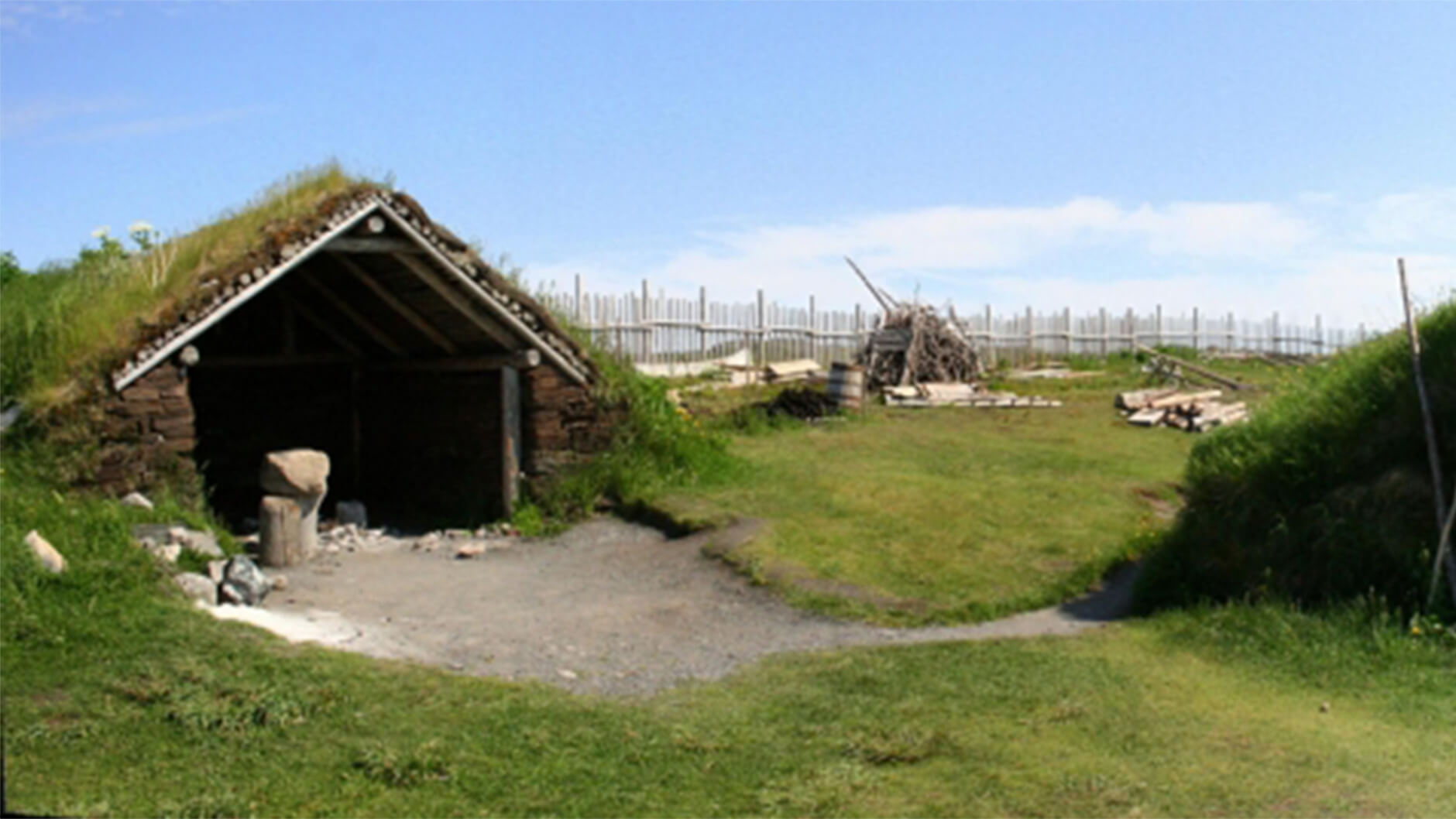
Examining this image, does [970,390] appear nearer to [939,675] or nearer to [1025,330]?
[1025,330]

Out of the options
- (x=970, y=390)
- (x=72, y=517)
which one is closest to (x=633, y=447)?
(x=72, y=517)

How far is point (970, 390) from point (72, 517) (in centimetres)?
1796

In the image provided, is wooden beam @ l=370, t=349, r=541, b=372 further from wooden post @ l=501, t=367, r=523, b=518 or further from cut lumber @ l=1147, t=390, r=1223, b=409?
cut lumber @ l=1147, t=390, r=1223, b=409

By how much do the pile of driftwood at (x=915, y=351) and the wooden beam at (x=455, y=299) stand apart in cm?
1323

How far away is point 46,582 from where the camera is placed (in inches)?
364

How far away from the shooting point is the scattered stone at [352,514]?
624 inches

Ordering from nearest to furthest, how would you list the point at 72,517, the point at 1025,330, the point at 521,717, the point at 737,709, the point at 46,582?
the point at 521,717, the point at 737,709, the point at 46,582, the point at 72,517, the point at 1025,330

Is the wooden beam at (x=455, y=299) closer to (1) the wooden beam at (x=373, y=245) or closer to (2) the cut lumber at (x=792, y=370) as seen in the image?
(1) the wooden beam at (x=373, y=245)

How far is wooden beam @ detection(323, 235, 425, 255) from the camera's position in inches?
543

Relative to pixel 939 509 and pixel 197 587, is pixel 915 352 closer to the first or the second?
pixel 939 509

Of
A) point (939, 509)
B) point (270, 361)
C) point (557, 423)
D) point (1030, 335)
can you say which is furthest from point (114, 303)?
point (1030, 335)

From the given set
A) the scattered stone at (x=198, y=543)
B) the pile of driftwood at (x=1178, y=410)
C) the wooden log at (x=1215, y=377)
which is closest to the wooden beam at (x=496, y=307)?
the scattered stone at (x=198, y=543)

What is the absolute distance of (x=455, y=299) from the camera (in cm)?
1474

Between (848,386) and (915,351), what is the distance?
16.5ft
